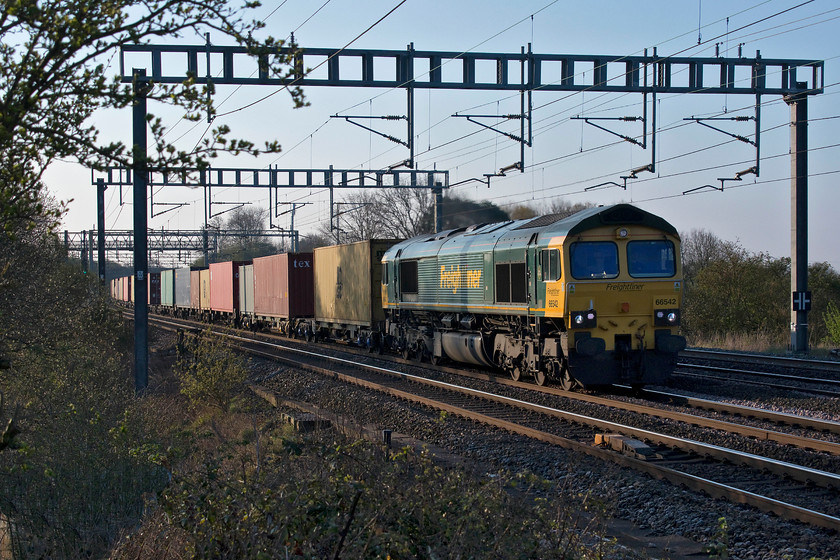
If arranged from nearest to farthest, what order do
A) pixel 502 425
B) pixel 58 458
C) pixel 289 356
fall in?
pixel 58 458 → pixel 502 425 → pixel 289 356

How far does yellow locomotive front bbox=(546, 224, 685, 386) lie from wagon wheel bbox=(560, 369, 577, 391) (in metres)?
0.35

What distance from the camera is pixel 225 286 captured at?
40312mm

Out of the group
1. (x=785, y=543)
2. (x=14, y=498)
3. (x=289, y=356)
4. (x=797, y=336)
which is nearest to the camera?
(x=785, y=543)

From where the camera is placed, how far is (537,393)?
1455cm

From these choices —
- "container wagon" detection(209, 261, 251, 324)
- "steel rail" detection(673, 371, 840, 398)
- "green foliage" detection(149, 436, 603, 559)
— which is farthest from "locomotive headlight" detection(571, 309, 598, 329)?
"container wagon" detection(209, 261, 251, 324)

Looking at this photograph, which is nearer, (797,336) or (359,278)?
(797,336)

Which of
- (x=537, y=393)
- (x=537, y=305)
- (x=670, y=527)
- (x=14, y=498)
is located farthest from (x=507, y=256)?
(x=14, y=498)

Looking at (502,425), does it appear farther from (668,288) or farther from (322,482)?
(322,482)

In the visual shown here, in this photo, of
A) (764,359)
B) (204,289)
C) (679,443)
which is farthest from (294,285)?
(679,443)

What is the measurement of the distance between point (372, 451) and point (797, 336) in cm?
1792

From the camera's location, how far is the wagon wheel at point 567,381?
14430 mm

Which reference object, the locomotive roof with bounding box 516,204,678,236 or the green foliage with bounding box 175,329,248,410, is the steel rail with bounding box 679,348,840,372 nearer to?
the locomotive roof with bounding box 516,204,678,236

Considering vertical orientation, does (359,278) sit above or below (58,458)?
above

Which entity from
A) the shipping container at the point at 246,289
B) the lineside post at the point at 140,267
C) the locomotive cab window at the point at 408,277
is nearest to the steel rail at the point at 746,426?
the locomotive cab window at the point at 408,277
